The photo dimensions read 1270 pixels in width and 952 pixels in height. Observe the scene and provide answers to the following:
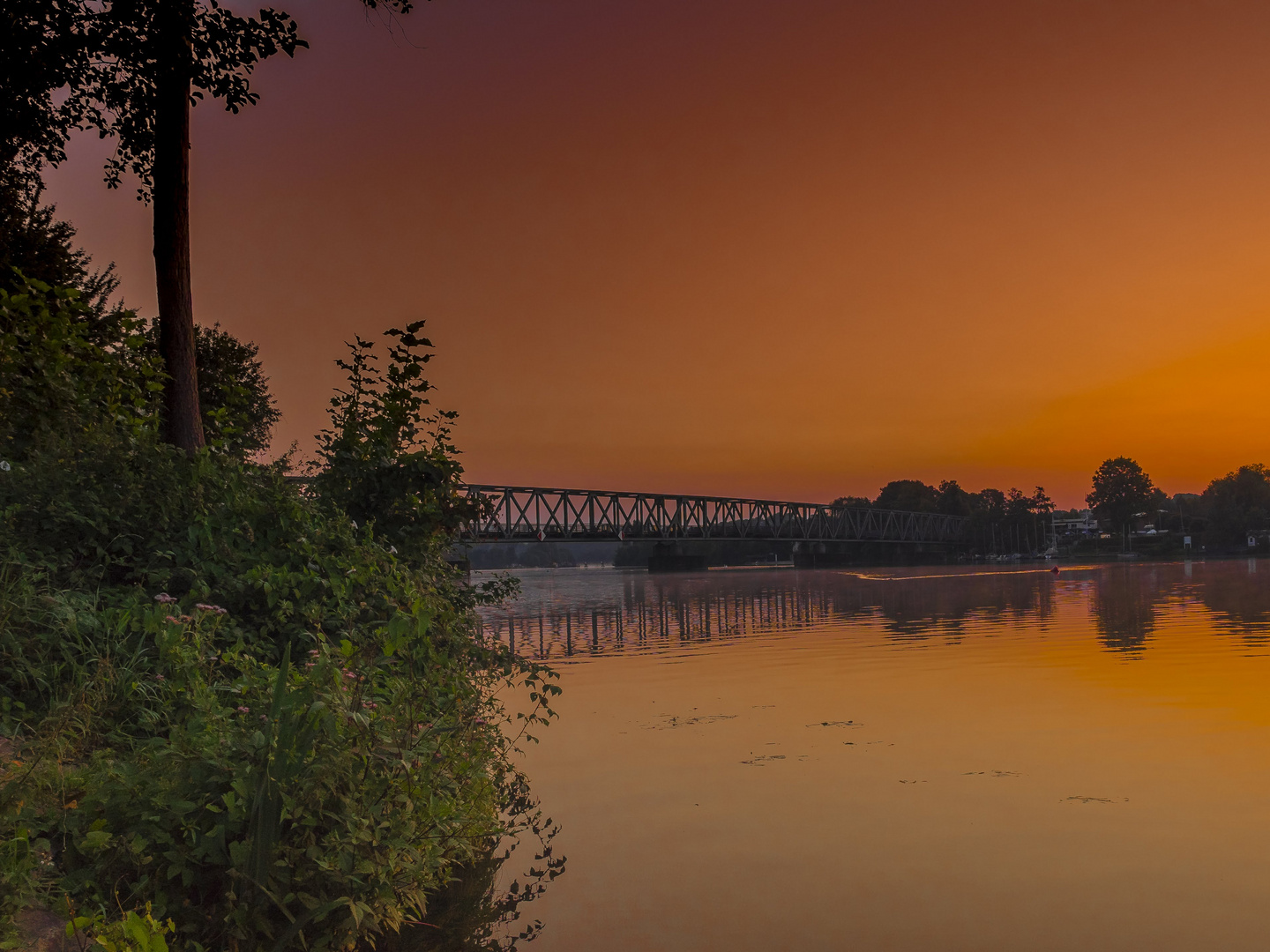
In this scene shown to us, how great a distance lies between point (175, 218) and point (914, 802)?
14.6 meters

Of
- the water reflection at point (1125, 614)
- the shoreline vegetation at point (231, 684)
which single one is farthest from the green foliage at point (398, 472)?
the water reflection at point (1125, 614)

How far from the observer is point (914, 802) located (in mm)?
10312

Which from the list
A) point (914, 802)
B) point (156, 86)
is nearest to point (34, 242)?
point (156, 86)

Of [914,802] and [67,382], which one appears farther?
[67,382]

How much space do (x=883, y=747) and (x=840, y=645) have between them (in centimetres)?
1398

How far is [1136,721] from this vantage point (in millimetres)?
14289

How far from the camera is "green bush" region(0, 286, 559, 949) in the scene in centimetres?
532

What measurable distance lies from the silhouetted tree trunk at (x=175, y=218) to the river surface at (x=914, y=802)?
8610mm

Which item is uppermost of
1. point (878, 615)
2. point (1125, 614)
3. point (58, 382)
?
point (58, 382)

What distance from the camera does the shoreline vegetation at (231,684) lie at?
209 inches

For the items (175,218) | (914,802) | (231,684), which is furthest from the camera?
(175,218)

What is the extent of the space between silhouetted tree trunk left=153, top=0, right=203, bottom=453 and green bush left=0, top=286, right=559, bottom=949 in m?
1.45

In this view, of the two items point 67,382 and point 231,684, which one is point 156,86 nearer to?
point 67,382

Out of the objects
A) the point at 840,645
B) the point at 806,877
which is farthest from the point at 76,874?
the point at 840,645
